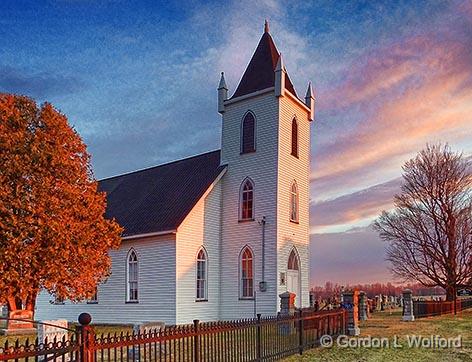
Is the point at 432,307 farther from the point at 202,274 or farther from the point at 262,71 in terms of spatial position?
the point at 262,71

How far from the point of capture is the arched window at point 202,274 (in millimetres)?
24194

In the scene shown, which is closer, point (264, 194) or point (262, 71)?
point (264, 194)

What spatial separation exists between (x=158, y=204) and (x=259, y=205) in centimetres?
534

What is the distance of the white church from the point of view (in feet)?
77.0

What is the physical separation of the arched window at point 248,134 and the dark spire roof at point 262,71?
1450 mm

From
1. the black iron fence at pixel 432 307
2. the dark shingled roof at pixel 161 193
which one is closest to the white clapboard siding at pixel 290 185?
the dark shingled roof at pixel 161 193

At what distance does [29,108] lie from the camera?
19.8 m

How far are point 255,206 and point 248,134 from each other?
3731 millimetres

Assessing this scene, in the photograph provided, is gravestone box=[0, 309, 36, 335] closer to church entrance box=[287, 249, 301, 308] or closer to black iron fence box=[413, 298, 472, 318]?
church entrance box=[287, 249, 301, 308]

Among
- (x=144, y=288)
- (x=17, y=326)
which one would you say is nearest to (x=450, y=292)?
(x=144, y=288)

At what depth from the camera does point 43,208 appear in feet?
61.7

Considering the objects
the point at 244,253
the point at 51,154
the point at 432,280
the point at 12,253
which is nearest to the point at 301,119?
the point at 244,253

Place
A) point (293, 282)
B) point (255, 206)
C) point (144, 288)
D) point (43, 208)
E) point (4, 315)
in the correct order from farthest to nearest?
point (4, 315) < point (293, 282) < point (255, 206) < point (144, 288) < point (43, 208)

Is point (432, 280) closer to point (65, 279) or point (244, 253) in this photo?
point (244, 253)
